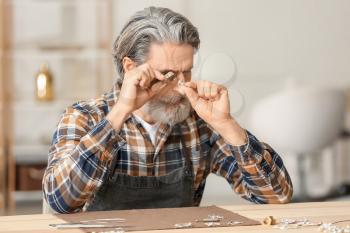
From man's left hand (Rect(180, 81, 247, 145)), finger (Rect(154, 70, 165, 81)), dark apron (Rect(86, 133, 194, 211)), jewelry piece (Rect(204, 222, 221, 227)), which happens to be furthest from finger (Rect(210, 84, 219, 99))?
jewelry piece (Rect(204, 222, 221, 227))

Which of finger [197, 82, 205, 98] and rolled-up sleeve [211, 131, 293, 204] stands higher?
finger [197, 82, 205, 98]

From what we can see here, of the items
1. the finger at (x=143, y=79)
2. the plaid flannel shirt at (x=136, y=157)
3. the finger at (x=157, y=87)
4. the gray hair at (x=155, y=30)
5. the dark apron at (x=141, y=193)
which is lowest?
the dark apron at (x=141, y=193)

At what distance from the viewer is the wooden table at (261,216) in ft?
4.76

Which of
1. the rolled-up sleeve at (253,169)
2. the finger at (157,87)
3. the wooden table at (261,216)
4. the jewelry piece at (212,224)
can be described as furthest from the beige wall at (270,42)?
the jewelry piece at (212,224)

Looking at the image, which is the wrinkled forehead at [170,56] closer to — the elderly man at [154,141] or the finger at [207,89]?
the elderly man at [154,141]

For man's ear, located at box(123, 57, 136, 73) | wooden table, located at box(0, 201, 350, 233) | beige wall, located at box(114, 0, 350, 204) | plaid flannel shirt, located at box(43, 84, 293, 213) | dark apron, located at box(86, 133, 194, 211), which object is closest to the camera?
wooden table, located at box(0, 201, 350, 233)

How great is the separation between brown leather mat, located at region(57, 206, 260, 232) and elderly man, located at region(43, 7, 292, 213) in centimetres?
20

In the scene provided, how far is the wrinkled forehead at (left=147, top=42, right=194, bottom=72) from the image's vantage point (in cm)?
195

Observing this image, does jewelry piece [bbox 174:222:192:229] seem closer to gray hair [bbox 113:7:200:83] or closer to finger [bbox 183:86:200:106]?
finger [bbox 183:86:200:106]

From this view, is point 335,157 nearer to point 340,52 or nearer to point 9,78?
point 340,52

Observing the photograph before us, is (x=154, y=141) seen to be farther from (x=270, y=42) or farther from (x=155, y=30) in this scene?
(x=270, y=42)

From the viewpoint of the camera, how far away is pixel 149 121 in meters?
2.02

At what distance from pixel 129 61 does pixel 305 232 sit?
0.77 meters

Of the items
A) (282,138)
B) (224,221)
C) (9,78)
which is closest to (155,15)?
(224,221)
